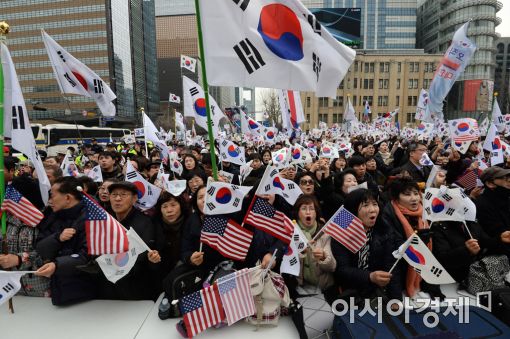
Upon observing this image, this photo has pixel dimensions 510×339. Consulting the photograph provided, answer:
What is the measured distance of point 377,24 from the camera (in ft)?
290

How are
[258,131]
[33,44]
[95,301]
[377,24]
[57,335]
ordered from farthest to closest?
[377,24], [33,44], [258,131], [95,301], [57,335]

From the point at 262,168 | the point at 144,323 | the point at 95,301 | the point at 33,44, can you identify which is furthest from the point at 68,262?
the point at 33,44

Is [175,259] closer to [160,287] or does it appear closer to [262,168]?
[160,287]

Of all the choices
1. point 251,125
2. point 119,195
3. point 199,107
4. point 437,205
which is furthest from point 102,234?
point 251,125

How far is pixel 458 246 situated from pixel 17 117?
5.17 metres

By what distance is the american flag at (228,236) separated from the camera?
10.1 ft

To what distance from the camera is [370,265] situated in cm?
327

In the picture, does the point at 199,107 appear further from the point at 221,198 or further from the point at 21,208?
the point at 221,198

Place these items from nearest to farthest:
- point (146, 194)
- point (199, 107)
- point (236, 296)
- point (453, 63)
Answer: point (236, 296), point (146, 194), point (199, 107), point (453, 63)

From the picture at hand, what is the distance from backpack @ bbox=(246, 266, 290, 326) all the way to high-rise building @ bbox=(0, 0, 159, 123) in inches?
2960

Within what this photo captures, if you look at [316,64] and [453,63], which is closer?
[316,64]

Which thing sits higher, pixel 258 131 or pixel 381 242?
pixel 258 131

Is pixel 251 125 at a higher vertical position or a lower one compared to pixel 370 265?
higher

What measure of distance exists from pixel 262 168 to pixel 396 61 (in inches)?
3044
